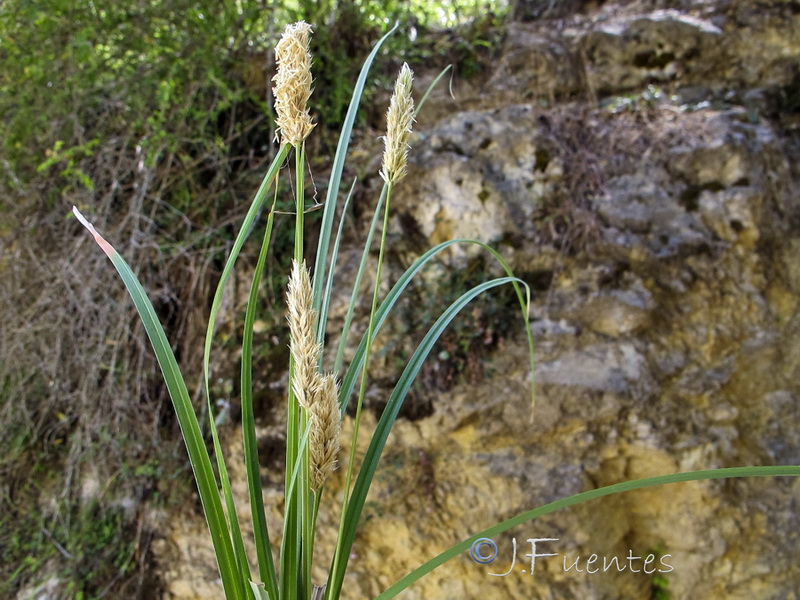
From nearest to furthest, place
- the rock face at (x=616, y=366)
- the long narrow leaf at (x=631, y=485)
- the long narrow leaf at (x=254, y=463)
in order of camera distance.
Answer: the long narrow leaf at (x=631, y=485)
the long narrow leaf at (x=254, y=463)
the rock face at (x=616, y=366)

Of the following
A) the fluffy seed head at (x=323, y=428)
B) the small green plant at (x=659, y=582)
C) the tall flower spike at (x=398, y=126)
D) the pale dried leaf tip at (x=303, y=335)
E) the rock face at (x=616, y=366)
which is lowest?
the small green plant at (x=659, y=582)

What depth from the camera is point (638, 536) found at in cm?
174

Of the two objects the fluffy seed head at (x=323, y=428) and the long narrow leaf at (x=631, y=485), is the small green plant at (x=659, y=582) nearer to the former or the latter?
the long narrow leaf at (x=631, y=485)

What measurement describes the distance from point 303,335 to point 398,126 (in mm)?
264

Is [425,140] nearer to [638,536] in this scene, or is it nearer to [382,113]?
[382,113]

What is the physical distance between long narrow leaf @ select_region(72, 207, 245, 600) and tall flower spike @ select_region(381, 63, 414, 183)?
1.10ft

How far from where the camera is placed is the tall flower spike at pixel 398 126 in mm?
730

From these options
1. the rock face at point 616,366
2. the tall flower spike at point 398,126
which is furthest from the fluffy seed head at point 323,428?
the rock face at point 616,366

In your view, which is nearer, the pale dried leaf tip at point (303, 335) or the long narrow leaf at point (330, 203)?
the pale dried leaf tip at point (303, 335)

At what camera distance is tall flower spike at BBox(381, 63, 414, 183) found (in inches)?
28.8

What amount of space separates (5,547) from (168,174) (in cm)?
126

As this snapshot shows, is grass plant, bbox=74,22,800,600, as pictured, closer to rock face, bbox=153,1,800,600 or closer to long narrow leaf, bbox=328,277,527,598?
long narrow leaf, bbox=328,277,527,598

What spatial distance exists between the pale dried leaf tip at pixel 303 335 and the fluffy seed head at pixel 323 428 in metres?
0.01

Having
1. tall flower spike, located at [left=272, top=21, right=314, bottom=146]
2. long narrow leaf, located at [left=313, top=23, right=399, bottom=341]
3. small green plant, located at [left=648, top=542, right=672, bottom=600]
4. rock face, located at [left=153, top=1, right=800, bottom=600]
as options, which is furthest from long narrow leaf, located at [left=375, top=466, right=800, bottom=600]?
small green plant, located at [left=648, top=542, right=672, bottom=600]
